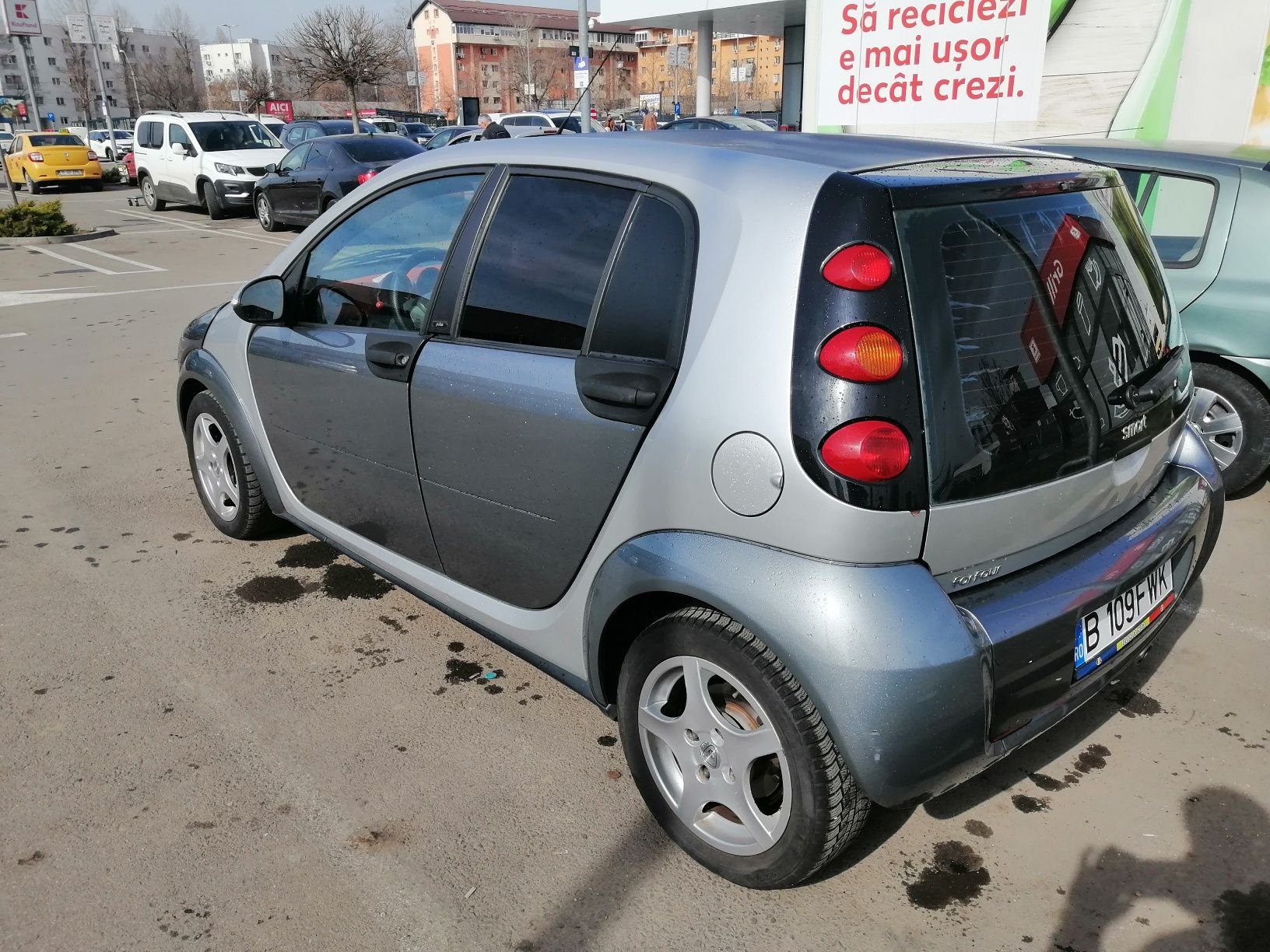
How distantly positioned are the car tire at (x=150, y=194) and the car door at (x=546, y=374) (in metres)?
21.3

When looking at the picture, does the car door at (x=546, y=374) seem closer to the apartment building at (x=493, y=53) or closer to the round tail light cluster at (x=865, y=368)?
the round tail light cluster at (x=865, y=368)

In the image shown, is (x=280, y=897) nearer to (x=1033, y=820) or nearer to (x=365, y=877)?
(x=365, y=877)

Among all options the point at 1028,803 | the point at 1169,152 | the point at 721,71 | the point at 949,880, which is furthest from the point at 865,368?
the point at 721,71

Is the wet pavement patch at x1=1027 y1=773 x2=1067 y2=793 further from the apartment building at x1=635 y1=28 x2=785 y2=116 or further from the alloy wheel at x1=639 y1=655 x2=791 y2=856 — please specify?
the apartment building at x1=635 y1=28 x2=785 y2=116

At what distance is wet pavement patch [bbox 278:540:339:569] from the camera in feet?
14.1

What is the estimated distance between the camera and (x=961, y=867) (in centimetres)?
251

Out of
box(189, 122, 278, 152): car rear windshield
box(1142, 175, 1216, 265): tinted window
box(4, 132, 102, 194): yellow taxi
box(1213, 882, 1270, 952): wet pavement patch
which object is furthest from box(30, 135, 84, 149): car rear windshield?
box(1213, 882, 1270, 952): wet pavement patch

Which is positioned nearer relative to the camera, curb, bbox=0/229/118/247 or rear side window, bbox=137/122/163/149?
curb, bbox=0/229/118/247

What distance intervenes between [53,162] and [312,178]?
50.4ft

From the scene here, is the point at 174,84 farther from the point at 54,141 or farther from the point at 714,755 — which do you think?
the point at 714,755

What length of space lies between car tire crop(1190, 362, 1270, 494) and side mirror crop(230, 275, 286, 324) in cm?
399

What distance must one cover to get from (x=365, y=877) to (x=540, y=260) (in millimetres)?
1647

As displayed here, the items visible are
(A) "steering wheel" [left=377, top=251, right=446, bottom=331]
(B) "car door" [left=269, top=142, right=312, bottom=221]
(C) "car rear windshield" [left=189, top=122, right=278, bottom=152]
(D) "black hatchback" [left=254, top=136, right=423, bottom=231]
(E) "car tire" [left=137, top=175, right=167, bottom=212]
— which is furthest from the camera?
Answer: (E) "car tire" [left=137, top=175, right=167, bottom=212]

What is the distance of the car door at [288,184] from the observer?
645 inches
